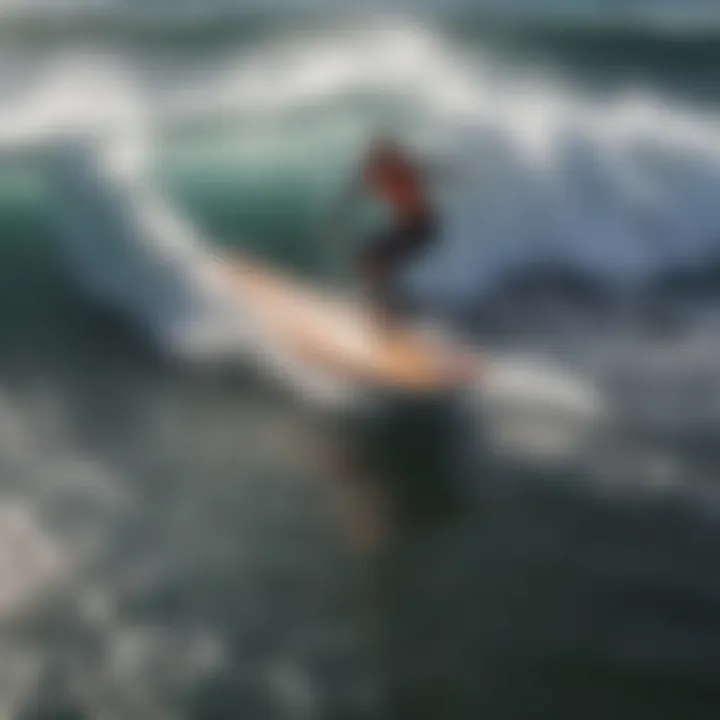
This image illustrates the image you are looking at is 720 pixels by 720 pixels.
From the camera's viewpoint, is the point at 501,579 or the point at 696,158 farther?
the point at 696,158

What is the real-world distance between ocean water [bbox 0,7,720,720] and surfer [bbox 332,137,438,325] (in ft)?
0.03

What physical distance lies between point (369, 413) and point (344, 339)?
4 cm

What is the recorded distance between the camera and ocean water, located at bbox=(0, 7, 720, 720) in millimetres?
519

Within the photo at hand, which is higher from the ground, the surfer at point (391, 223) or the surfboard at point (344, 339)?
the surfer at point (391, 223)

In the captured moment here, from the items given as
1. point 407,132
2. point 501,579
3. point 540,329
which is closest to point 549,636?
point 501,579

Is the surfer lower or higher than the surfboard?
higher

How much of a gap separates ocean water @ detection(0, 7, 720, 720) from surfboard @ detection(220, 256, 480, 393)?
0.04 ft

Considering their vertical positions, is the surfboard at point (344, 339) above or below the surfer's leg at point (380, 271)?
below

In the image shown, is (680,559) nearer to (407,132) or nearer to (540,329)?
(540,329)

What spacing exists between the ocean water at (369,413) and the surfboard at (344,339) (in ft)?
0.04

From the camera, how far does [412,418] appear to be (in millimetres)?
577

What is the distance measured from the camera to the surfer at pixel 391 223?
60 cm

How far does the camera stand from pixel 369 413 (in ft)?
1.90

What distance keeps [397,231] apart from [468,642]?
0.66ft
